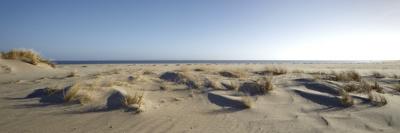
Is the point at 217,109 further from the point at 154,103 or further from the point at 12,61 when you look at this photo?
the point at 12,61

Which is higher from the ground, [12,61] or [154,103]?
[12,61]

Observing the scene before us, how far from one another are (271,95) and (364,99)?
1572 mm

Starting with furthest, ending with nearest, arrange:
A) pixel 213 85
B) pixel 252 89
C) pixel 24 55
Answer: pixel 24 55, pixel 213 85, pixel 252 89

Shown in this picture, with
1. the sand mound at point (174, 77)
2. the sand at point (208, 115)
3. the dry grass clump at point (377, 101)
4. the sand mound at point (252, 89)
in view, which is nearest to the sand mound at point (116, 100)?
the sand at point (208, 115)

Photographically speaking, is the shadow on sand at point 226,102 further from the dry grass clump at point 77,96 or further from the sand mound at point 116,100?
the dry grass clump at point 77,96

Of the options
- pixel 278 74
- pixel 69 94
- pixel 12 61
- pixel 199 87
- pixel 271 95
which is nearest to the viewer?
pixel 69 94

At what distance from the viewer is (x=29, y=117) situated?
3.21m

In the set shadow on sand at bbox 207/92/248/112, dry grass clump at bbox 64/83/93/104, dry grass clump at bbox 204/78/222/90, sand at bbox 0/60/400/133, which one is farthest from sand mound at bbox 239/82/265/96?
dry grass clump at bbox 64/83/93/104

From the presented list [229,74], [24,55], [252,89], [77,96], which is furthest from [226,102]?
[24,55]

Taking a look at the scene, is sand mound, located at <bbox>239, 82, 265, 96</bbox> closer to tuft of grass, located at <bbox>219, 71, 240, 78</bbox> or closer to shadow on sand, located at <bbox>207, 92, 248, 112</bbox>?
shadow on sand, located at <bbox>207, 92, 248, 112</bbox>

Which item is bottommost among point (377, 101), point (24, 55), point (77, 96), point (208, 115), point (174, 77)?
point (208, 115)

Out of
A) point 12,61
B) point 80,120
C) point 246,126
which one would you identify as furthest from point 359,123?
point 12,61

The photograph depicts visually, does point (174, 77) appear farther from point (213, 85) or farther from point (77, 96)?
point (77, 96)

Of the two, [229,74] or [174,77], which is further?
[229,74]
